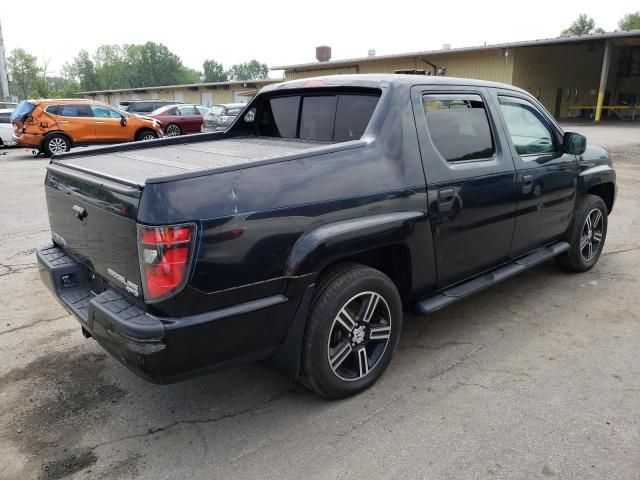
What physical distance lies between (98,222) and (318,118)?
1.78 meters

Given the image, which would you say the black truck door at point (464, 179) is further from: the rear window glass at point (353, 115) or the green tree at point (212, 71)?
the green tree at point (212, 71)

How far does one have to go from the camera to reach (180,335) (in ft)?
7.61

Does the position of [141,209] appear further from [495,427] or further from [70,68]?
[70,68]

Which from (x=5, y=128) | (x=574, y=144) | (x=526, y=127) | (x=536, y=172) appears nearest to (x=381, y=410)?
(x=536, y=172)

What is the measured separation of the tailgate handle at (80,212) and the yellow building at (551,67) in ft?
76.8

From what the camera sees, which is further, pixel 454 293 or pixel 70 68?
pixel 70 68

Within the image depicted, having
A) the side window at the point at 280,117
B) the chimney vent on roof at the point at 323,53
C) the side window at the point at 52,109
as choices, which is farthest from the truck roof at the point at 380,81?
the chimney vent on roof at the point at 323,53

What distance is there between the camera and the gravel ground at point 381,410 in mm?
2529

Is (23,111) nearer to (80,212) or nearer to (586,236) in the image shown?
(80,212)

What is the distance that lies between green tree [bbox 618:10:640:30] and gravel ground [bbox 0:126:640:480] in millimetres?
93016

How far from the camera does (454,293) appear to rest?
3512mm

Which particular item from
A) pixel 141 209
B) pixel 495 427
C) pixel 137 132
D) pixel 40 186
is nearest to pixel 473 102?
Answer: pixel 495 427

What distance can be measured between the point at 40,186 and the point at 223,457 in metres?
9.87

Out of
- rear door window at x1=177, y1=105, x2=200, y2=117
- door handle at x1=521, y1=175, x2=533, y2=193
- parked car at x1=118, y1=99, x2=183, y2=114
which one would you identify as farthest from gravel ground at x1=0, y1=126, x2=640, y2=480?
parked car at x1=118, y1=99, x2=183, y2=114
